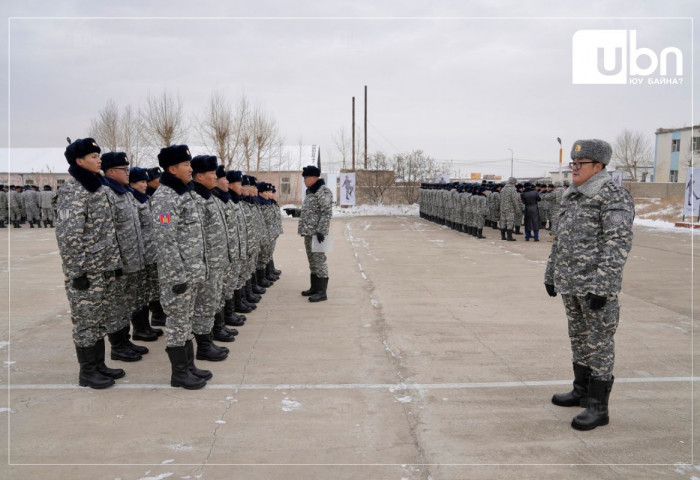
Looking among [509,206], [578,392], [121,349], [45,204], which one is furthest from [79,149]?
[45,204]

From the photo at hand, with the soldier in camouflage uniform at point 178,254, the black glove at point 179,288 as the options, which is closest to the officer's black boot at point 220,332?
the soldier in camouflage uniform at point 178,254

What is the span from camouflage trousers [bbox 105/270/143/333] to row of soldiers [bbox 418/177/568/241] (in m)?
10.6

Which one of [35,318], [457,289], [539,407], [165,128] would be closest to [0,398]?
[35,318]

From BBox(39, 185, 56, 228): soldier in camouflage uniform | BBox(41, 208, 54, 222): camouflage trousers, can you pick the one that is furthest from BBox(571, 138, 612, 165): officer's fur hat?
BBox(41, 208, 54, 222): camouflage trousers

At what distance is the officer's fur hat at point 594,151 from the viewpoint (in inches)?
133

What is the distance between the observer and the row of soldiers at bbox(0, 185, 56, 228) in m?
19.8

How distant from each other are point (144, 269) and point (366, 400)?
294cm

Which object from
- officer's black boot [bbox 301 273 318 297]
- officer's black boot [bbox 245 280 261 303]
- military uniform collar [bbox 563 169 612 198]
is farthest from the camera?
officer's black boot [bbox 301 273 318 297]

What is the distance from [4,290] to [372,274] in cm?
623

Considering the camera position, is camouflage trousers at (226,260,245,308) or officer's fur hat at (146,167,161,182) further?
officer's fur hat at (146,167,161,182)

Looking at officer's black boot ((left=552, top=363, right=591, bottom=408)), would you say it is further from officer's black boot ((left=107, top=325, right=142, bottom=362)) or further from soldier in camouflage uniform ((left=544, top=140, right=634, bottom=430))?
officer's black boot ((left=107, top=325, right=142, bottom=362))

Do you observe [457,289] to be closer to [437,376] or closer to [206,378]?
[437,376]

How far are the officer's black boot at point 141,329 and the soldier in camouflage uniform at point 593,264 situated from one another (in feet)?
13.6

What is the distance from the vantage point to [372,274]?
9.17m
